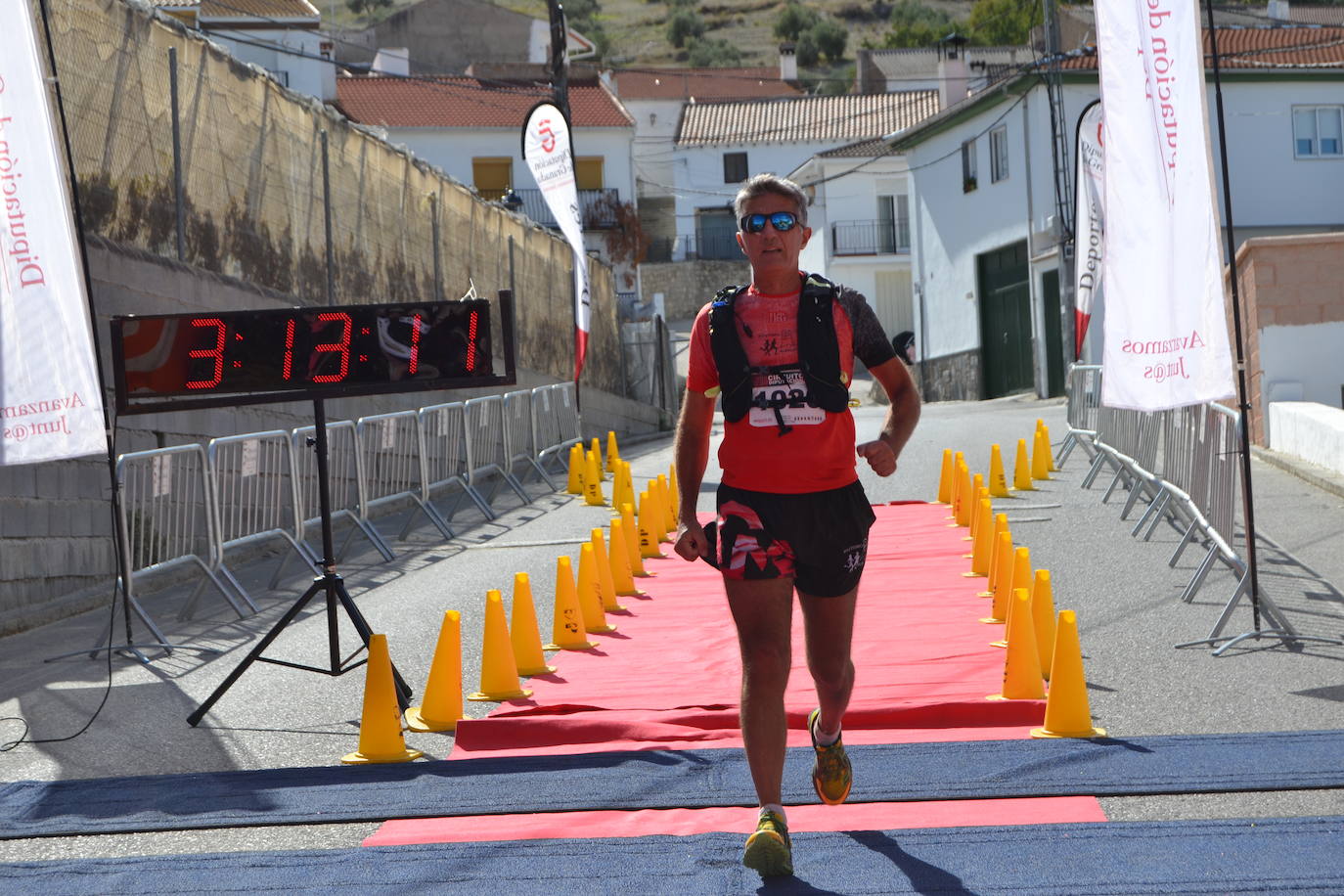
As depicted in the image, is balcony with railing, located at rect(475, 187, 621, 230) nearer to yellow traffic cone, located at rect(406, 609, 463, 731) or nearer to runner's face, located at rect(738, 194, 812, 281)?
yellow traffic cone, located at rect(406, 609, 463, 731)

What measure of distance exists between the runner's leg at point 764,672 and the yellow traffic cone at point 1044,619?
2.96 metres

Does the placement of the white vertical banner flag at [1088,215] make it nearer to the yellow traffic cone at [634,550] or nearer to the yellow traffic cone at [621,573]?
the yellow traffic cone at [634,550]

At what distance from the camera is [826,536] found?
469 centimetres

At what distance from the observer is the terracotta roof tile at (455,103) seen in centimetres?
5903

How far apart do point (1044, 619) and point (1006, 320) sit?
3413cm

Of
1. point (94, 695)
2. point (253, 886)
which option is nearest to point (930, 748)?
point (253, 886)

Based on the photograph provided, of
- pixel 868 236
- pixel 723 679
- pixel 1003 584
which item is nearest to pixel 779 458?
pixel 723 679

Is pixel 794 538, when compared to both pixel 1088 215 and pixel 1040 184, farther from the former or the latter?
pixel 1040 184

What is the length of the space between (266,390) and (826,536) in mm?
3756

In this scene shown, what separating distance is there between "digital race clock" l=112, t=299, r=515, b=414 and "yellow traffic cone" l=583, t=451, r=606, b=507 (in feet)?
31.8

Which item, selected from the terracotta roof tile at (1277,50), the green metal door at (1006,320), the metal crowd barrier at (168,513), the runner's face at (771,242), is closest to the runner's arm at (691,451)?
the runner's face at (771,242)

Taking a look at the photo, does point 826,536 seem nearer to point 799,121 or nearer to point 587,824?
point 587,824

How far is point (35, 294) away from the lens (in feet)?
25.4

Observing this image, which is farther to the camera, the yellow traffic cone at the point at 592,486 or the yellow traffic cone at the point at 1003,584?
the yellow traffic cone at the point at 592,486
